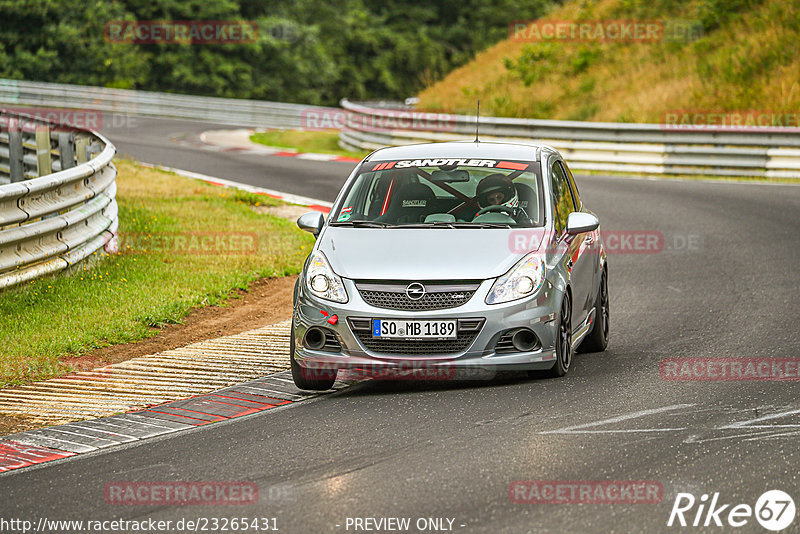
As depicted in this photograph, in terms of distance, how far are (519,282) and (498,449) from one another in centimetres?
173

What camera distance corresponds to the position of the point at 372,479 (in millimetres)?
6023

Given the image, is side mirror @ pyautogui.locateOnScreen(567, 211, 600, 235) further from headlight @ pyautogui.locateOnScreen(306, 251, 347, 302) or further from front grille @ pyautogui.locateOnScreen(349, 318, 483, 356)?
headlight @ pyautogui.locateOnScreen(306, 251, 347, 302)

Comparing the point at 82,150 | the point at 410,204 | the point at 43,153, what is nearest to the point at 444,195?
the point at 410,204

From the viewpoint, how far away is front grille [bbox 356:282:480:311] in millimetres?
7805

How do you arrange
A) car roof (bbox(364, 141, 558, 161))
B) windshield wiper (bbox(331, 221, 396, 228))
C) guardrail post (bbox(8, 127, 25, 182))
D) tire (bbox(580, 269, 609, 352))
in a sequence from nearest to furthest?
windshield wiper (bbox(331, 221, 396, 228))
car roof (bbox(364, 141, 558, 161))
tire (bbox(580, 269, 609, 352))
guardrail post (bbox(8, 127, 25, 182))

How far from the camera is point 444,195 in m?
9.03

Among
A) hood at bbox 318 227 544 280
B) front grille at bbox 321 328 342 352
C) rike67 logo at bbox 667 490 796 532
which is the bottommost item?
front grille at bbox 321 328 342 352

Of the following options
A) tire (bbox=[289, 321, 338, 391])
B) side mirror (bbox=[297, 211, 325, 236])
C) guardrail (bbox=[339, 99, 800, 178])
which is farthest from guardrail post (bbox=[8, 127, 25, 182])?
guardrail (bbox=[339, 99, 800, 178])

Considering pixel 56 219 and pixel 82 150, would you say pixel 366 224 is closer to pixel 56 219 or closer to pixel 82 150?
pixel 56 219

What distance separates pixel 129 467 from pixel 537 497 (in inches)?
90.4

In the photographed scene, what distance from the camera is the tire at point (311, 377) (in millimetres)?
8156

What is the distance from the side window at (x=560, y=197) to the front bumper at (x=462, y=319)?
98 centimetres

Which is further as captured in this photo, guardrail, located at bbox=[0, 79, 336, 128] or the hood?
guardrail, located at bbox=[0, 79, 336, 128]

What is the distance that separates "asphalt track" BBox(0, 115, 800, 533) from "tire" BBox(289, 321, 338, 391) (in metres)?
0.13
